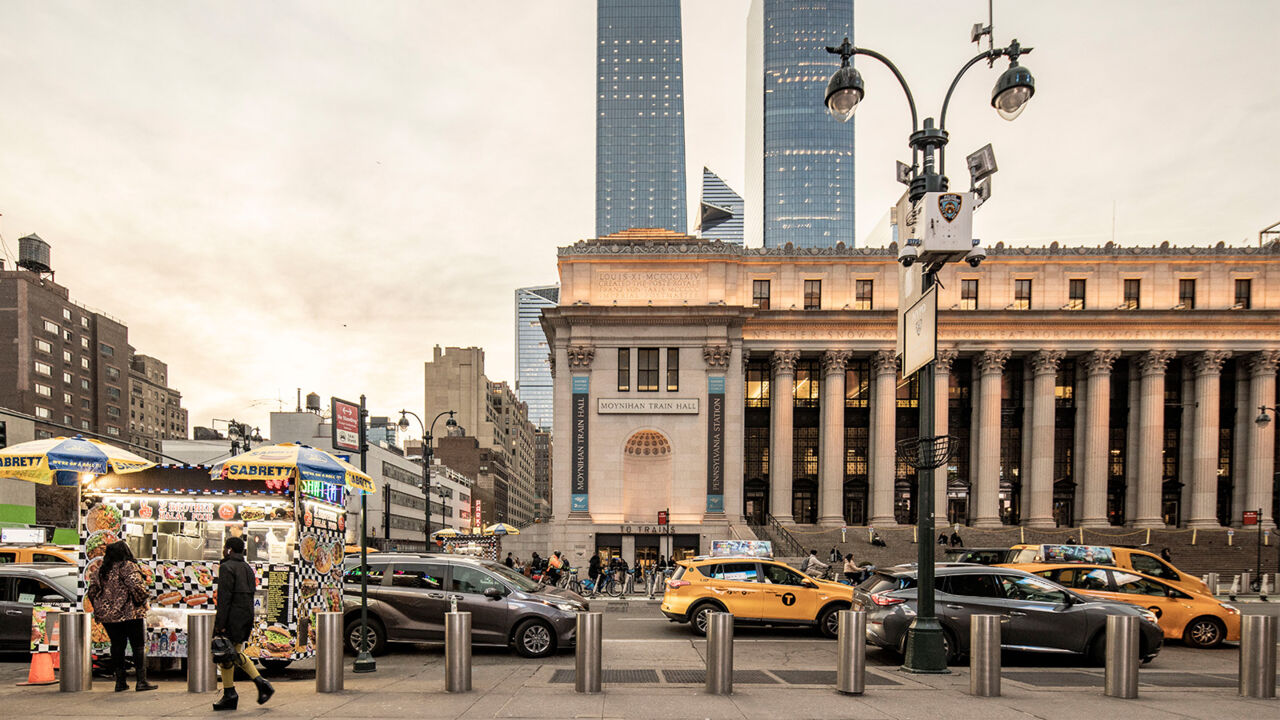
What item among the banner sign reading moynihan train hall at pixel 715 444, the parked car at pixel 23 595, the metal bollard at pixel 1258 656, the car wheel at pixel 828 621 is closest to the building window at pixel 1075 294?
the banner sign reading moynihan train hall at pixel 715 444

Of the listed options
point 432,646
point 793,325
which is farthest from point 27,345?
point 432,646

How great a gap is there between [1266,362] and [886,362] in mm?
21388

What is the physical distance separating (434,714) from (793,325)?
3653 cm

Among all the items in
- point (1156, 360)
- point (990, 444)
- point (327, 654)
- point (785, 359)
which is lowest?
point (990, 444)

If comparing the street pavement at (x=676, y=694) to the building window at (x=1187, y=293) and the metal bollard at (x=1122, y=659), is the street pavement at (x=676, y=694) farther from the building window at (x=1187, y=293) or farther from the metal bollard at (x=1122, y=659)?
the building window at (x=1187, y=293)

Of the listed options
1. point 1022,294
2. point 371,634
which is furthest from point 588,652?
point 1022,294

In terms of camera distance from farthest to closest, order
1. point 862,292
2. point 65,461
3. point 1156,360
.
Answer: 1. point 862,292
2. point 1156,360
3. point 65,461

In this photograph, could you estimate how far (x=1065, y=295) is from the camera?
4241cm

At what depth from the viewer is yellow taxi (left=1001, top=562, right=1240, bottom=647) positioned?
50.2 ft

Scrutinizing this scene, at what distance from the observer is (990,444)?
4191 centimetres

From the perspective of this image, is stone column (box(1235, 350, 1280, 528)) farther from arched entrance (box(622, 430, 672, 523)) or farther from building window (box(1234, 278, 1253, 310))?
arched entrance (box(622, 430, 672, 523))

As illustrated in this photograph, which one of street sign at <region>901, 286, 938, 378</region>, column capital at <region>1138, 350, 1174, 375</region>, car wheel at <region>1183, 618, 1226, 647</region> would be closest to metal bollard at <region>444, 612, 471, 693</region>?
street sign at <region>901, 286, 938, 378</region>

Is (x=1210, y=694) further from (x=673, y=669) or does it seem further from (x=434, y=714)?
(x=434, y=714)

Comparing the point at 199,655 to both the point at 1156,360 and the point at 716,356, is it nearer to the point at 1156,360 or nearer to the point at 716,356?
the point at 716,356
